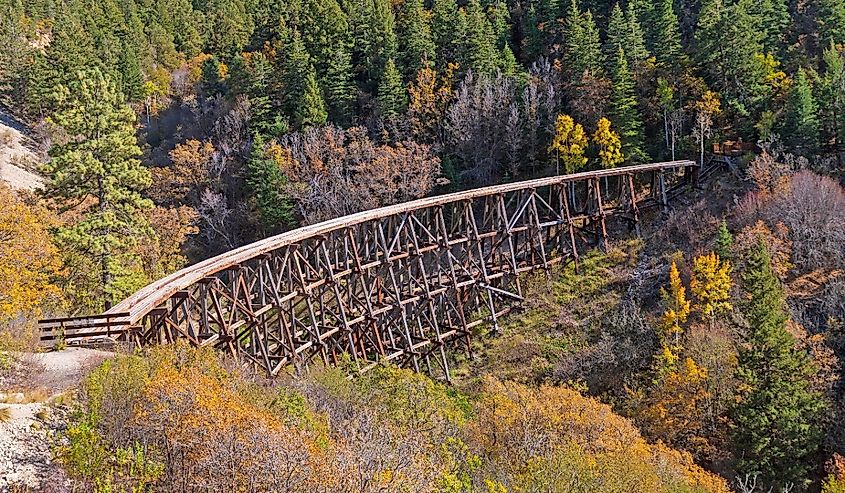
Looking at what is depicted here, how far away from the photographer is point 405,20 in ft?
172

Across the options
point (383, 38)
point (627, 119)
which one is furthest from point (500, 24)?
point (627, 119)

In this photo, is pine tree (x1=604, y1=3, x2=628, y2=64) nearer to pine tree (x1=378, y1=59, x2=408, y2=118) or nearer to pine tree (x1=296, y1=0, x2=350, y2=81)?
pine tree (x1=378, y1=59, x2=408, y2=118)

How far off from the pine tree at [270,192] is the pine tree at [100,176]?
642 inches

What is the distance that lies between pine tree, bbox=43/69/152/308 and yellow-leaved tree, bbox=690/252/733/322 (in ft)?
68.4

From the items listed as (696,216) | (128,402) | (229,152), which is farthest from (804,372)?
(229,152)

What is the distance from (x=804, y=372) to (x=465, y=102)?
25.6m

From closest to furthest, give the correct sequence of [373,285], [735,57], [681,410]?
[681,410] → [373,285] → [735,57]

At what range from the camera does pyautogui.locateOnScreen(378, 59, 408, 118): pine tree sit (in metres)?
45.7

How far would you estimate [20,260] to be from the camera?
17.8 metres

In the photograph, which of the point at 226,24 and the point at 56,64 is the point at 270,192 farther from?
the point at 226,24

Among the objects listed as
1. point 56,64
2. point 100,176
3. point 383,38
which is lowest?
point 100,176

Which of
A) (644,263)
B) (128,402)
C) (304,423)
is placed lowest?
(644,263)

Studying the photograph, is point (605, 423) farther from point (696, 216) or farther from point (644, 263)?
point (696, 216)

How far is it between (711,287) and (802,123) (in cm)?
1109
